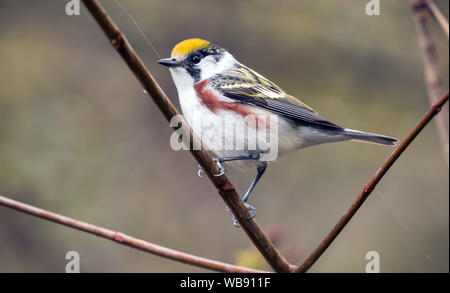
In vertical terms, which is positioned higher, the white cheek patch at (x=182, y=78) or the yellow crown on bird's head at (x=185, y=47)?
the yellow crown on bird's head at (x=185, y=47)

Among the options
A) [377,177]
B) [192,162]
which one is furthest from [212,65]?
[192,162]

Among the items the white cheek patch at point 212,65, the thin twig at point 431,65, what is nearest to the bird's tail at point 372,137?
the thin twig at point 431,65

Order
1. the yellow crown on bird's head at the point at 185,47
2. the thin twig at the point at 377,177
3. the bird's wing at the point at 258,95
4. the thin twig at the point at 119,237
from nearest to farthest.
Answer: the thin twig at the point at 377,177 < the thin twig at the point at 119,237 < the yellow crown on bird's head at the point at 185,47 < the bird's wing at the point at 258,95

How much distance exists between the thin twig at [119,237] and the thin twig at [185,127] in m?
0.16

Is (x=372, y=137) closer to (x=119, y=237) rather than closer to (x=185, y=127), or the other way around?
(x=185, y=127)

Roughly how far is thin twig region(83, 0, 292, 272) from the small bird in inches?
27.5

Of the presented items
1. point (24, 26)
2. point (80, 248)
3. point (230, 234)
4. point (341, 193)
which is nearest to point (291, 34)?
point (341, 193)

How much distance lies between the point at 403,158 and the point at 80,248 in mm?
3911

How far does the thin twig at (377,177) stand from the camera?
1989 mm

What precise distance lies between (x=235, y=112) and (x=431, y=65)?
139 cm

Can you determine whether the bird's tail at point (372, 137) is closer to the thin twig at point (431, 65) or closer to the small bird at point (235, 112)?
the small bird at point (235, 112)

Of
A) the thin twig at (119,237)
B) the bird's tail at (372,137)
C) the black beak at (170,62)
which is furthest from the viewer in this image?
the bird's tail at (372,137)

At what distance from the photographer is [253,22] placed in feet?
17.2
